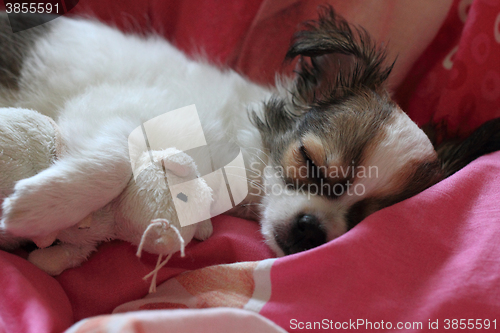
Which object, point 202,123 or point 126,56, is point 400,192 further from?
point 126,56

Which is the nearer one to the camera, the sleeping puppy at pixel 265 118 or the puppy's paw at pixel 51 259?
the puppy's paw at pixel 51 259

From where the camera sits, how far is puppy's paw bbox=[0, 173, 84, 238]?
838 millimetres

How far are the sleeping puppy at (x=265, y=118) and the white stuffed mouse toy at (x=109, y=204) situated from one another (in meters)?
0.05

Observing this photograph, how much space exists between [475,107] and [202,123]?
118 centimetres

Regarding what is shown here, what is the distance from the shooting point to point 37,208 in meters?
0.85

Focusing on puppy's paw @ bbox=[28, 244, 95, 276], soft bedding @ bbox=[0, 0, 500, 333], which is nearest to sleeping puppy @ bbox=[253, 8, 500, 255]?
soft bedding @ bbox=[0, 0, 500, 333]

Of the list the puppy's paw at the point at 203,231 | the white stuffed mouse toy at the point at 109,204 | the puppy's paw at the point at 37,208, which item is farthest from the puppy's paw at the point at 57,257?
the puppy's paw at the point at 203,231

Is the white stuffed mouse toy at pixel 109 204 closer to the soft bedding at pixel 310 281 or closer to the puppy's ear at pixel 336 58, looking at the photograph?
the soft bedding at pixel 310 281

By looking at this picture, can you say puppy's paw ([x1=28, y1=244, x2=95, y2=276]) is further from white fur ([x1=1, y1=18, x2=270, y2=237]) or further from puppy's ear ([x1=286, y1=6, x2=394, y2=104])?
puppy's ear ([x1=286, y1=6, x2=394, y2=104])

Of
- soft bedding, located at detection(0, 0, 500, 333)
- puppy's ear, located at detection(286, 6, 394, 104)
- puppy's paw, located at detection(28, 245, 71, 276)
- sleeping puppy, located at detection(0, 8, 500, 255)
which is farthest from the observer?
puppy's ear, located at detection(286, 6, 394, 104)

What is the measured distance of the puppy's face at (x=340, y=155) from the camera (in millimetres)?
1179

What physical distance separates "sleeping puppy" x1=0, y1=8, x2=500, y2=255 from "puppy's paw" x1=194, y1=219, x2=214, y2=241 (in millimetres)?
225

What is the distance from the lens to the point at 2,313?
82 centimetres

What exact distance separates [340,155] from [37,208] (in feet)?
2.90
